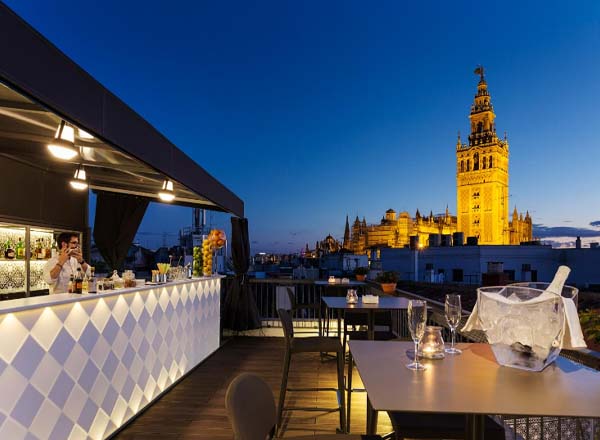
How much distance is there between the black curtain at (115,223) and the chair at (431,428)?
25.2ft

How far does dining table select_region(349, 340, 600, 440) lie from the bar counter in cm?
199

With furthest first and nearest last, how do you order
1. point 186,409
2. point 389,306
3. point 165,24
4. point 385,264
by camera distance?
1. point 385,264
2. point 165,24
3. point 389,306
4. point 186,409

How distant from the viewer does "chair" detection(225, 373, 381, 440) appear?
5.10 ft

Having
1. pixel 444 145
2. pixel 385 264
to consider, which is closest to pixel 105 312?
pixel 385 264

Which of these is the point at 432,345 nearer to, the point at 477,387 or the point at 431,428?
the point at 431,428

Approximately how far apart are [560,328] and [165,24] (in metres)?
30.8

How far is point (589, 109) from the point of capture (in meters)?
64.1

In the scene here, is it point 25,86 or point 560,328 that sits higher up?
point 25,86

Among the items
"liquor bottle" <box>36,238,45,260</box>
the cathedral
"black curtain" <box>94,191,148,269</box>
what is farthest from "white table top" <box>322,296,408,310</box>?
the cathedral

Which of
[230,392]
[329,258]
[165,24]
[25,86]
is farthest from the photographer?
[329,258]

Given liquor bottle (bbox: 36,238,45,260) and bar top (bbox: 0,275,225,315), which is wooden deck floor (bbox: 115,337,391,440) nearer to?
bar top (bbox: 0,275,225,315)

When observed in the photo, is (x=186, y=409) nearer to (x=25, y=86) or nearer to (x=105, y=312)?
(x=105, y=312)

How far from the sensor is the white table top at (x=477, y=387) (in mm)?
1423

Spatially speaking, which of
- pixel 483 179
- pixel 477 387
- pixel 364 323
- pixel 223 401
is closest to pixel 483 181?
pixel 483 179
